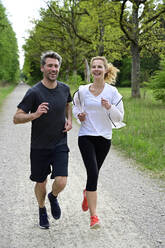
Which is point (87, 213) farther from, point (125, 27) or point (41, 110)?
point (125, 27)

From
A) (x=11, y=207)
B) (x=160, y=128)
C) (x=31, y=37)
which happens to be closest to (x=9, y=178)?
(x=11, y=207)

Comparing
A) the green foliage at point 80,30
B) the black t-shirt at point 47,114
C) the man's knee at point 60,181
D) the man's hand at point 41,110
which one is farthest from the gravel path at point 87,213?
the green foliage at point 80,30

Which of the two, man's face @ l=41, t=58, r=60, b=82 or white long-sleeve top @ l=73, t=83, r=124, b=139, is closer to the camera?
man's face @ l=41, t=58, r=60, b=82

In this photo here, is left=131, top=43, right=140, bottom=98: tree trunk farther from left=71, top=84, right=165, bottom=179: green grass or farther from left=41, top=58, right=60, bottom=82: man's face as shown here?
left=41, top=58, right=60, bottom=82: man's face

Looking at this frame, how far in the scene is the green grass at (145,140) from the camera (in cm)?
728

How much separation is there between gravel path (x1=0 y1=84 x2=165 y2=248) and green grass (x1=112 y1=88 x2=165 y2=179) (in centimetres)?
43

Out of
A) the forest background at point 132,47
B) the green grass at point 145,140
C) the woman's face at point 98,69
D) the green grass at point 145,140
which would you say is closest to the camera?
the woman's face at point 98,69

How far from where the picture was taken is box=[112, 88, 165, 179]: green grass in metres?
7.28

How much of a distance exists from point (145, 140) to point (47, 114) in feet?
19.9

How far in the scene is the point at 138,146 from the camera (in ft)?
28.2

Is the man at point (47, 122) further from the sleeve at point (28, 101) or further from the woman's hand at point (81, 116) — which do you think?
the woman's hand at point (81, 116)

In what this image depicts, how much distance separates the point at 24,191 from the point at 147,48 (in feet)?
60.8

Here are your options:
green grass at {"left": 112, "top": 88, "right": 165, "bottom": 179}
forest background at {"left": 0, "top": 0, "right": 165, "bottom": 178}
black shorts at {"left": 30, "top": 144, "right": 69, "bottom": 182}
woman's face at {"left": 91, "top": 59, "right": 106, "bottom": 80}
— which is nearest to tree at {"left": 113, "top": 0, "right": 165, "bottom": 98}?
forest background at {"left": 0, "top": 0, "right": 165, "bottom": 178}

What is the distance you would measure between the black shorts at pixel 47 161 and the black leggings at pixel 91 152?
0.27 m
